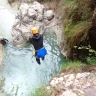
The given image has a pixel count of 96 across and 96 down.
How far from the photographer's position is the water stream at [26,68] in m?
8.55

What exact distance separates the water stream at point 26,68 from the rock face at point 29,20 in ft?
1.94

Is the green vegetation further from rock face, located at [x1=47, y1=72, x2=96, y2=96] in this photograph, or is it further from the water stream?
rock face, located at [x1=47, y1=72, x2=96, y2=96]

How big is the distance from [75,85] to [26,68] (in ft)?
9.44

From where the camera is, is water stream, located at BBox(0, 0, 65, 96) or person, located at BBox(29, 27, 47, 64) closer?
water stream, located at BBox(0, 0, 65, 96)

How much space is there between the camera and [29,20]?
11820 millimetres

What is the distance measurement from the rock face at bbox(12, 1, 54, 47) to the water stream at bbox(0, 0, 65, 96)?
59 centimetres

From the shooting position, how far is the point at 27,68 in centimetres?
957

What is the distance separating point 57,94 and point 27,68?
2.76 metres

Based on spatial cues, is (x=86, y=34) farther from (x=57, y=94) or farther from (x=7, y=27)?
(x=7, y=27)

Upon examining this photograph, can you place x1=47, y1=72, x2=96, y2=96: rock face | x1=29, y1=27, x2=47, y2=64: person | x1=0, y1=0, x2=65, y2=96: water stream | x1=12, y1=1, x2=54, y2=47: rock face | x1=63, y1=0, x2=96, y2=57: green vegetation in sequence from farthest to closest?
x1=12, y1=1, x2=54, y2=47: rock face, x1=29, y1=27, x2=47, y2=64: person, x1=0, y1=0, x2=65, y2=96: water stream, x1=63, y1=0, x2=96, y2=57: green vegetation, x1=47, y1=72, x2=96, y2=96: rock face

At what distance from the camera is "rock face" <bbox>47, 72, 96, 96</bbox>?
6867mm

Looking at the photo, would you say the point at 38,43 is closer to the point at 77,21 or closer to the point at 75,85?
the point at 77,21

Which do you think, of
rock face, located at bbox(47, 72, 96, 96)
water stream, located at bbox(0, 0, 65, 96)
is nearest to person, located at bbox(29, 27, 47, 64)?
water stream, located at bbox(0, 0, 65, 96)

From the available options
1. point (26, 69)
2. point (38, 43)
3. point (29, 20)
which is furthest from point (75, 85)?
point (29, 20)
